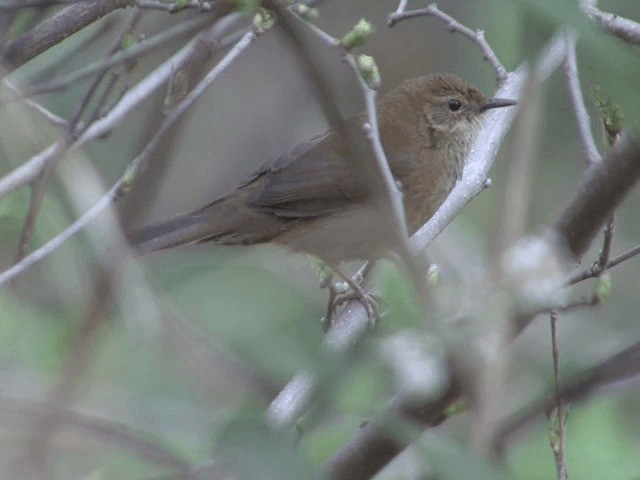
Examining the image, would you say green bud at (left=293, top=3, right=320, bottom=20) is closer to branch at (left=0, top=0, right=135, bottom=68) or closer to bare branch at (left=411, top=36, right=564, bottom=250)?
branch at (left=0, top=0, right=135, bottom=68)

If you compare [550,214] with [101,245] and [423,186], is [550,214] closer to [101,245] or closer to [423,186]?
[423,186]

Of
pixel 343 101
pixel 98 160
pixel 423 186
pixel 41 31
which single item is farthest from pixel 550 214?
pixel 41 31

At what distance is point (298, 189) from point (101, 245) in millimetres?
2889

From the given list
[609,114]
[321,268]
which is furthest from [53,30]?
[609,114]

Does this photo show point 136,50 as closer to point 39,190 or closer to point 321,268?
point 39,190

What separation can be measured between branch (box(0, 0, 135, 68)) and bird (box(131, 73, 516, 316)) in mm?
1453

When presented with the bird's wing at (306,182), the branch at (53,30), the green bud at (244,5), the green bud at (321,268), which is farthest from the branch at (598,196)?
the bird's wing at (306,182)

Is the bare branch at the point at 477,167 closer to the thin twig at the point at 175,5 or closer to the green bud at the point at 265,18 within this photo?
the green bud at the point at 265,18

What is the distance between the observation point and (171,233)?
15.3ft

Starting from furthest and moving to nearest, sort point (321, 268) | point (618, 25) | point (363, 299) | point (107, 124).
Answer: point (321, 268) < point (363, 299) < point (107, 124) < point (618, 25)

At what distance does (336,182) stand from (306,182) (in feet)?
0.75

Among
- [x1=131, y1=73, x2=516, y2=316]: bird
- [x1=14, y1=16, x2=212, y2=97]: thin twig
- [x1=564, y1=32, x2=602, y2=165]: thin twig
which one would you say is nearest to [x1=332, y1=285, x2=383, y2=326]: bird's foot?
[x1=131, y1=73, x2=516, y2=316]: bird

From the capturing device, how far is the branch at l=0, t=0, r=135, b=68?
349 cm

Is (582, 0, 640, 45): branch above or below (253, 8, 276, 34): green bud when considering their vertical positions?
below
